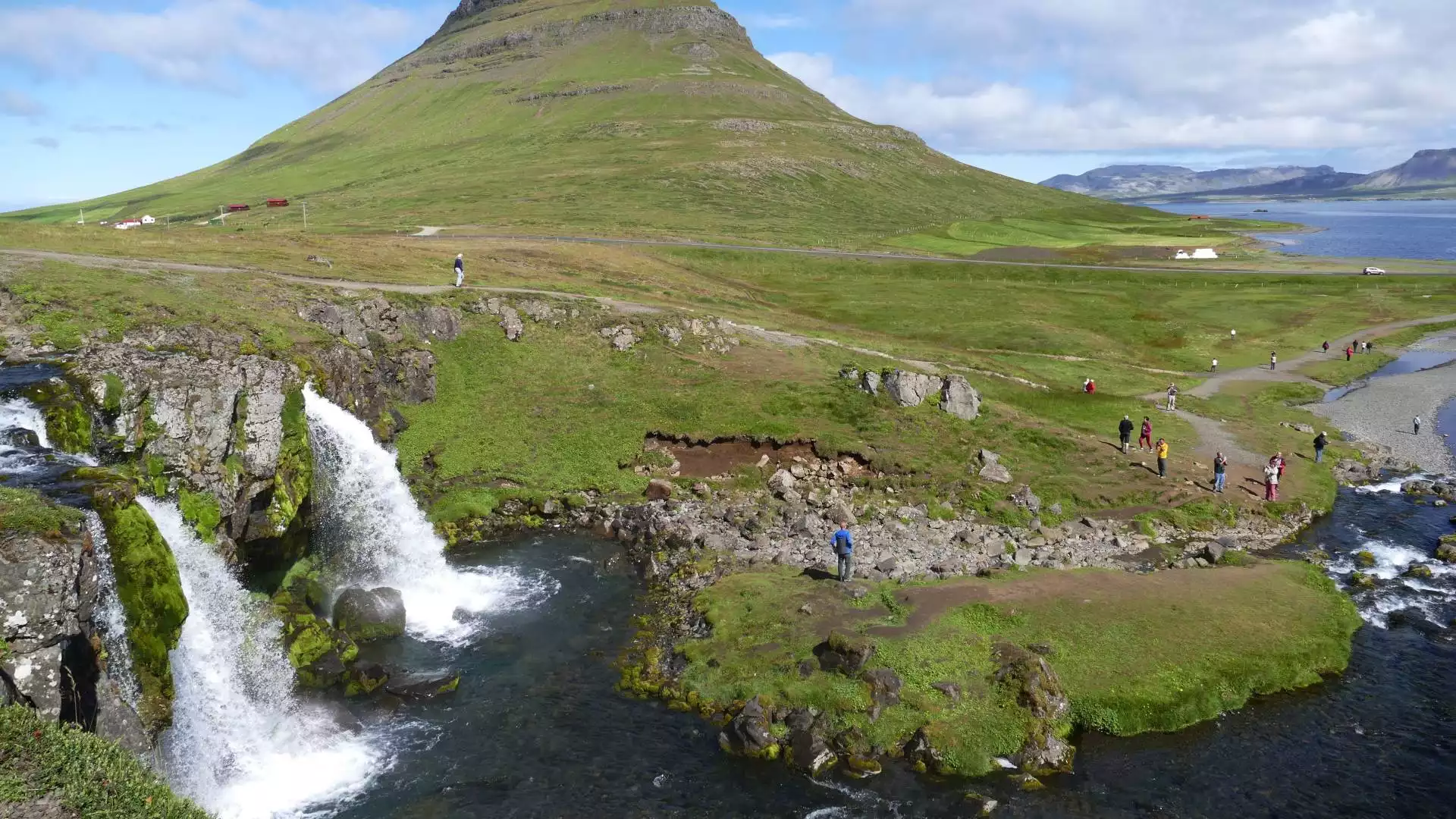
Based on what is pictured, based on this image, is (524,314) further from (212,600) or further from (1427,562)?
(1427,562)

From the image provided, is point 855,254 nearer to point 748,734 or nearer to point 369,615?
point 369,615

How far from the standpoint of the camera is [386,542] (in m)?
44.2

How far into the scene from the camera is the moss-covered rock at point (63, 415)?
33.2 metres

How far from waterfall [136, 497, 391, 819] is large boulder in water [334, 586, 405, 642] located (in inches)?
117

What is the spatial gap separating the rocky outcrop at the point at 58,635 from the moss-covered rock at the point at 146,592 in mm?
1921

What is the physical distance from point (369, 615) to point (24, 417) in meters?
15.3

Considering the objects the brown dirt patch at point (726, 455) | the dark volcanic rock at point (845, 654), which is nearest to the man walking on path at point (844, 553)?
the dark volcanic rock at point (845, 654)

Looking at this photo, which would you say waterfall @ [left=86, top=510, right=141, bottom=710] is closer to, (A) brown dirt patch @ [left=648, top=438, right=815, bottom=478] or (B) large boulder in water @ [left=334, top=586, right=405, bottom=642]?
(B) large boulder in water @ [left=334, top=586, right=405, bottom=642]

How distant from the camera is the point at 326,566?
139ft

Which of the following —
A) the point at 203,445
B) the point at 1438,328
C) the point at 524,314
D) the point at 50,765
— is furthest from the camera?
the point at 1438,328

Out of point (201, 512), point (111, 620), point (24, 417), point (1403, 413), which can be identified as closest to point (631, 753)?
point (111, 620)

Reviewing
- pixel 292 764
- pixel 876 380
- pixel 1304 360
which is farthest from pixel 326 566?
pixel 1304 360

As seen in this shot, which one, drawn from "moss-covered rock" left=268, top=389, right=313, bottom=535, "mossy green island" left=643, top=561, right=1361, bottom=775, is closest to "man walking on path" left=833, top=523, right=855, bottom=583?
"mossy green island" left=643, top=561, right=1361, bottom=775

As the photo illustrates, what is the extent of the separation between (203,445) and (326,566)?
854cm
